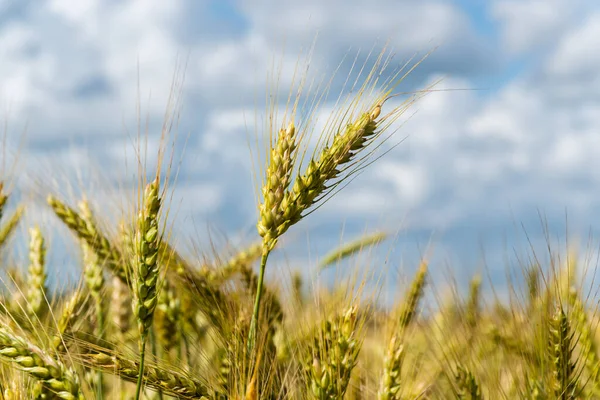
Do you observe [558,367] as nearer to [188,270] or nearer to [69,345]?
[188,270]

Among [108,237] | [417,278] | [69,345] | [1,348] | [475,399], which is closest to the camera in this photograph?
[1,348]

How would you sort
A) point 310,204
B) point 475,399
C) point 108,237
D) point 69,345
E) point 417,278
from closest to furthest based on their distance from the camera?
1. point 310,204
2. point 69,345
3. point 475,399
4. point 108,237
5. point 417,278

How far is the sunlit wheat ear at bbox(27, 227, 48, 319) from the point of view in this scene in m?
2.96

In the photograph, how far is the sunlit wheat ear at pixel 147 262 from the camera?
6.40 feet

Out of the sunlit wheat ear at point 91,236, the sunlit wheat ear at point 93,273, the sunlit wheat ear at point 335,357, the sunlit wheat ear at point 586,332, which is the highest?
the sunlit wheat ear at point 91,236

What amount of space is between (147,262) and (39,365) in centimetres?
39

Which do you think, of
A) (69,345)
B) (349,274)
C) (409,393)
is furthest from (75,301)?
(409,393)

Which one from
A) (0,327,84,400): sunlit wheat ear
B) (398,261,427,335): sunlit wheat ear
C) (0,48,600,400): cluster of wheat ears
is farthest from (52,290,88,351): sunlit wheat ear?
(398,261,427,335): sunlit wheat ear

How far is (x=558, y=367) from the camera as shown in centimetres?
248

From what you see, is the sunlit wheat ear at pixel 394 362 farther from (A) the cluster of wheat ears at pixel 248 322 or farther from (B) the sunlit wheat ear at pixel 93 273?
(B) the sunlit wheat ear at pixel 93 273

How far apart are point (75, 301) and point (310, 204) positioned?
1.13 m

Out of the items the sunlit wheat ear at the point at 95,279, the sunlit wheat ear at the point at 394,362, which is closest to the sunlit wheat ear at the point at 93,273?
the sunlit wheat ear at the point at 95,279

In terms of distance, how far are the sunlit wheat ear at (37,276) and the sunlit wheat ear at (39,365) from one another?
96cm

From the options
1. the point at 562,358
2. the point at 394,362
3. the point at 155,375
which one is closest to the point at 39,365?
the point at 155,375
